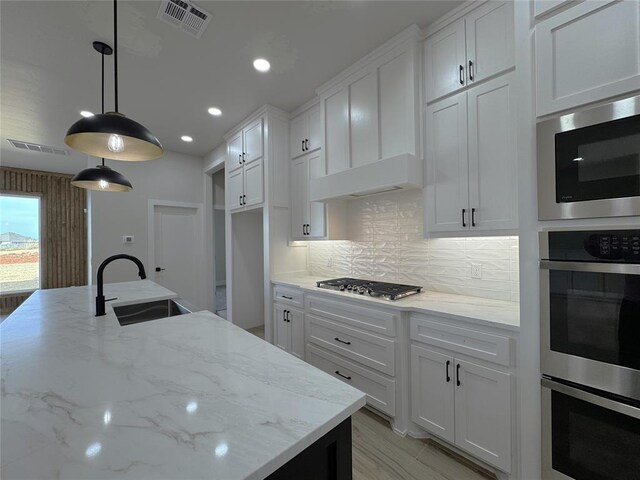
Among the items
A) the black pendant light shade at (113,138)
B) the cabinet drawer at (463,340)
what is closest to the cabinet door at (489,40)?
the cabinet drawer at (463,340)

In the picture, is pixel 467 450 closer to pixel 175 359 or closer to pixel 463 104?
pixel 175 359

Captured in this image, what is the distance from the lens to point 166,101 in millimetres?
2982

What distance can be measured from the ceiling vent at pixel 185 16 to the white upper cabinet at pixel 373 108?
1.19m

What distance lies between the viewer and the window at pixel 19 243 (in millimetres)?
5211

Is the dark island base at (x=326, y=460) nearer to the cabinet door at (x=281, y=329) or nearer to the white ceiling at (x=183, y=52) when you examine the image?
the cabinet door at (x=281, y=329)

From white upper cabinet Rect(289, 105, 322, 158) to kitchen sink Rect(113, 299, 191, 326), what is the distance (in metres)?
2.06

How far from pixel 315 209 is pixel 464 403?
2100 mm

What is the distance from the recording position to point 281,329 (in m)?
2.99

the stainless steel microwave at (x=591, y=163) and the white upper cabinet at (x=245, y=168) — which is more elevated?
the white upper cabinet at (x=245, y=168)

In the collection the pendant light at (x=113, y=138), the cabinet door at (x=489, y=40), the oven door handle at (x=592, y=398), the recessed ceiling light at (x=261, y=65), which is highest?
the recessed ceiling light at (x=261, y=65)

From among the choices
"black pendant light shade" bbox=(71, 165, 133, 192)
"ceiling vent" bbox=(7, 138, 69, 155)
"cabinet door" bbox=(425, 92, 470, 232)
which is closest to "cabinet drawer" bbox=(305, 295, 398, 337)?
"cabinet door" bbox=(425, 92, 470, 232)

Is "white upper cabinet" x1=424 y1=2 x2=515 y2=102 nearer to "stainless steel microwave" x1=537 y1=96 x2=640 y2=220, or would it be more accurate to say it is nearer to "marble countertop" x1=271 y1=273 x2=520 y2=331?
"stainless steel microwave" x1=537 y1=96 x2=640 y2=220

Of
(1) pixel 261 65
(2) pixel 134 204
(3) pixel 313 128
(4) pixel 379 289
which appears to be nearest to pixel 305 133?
(3) pixel 313 128

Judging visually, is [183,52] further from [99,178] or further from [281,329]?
[281,329]
